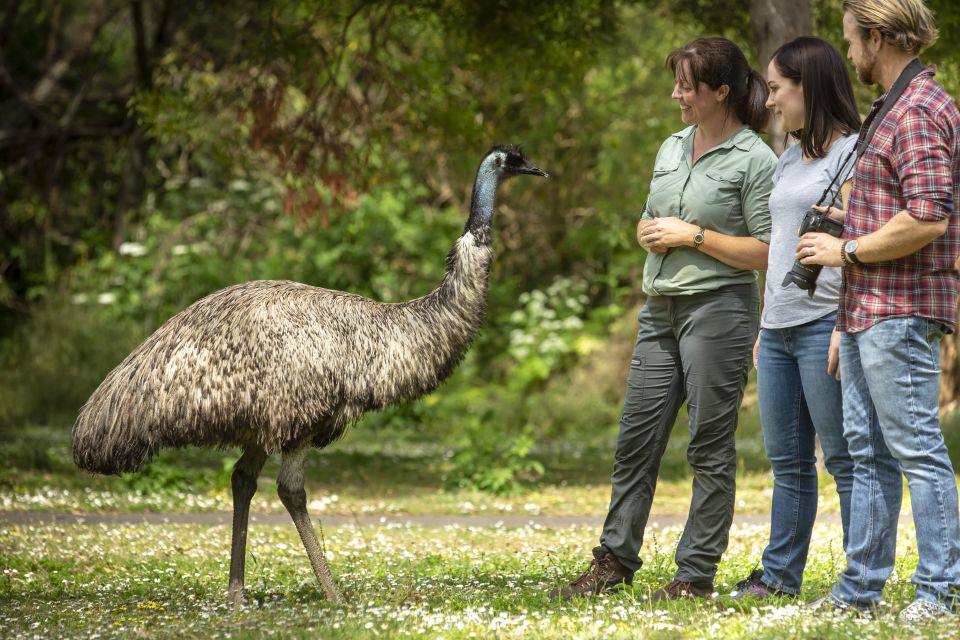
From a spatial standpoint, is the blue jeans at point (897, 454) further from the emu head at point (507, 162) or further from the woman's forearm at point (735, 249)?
the emu head at point (507, 162)

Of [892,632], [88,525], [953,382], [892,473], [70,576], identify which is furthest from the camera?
[953,382]

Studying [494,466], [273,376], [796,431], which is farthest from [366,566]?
[494,466]

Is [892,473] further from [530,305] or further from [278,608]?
[530,305]

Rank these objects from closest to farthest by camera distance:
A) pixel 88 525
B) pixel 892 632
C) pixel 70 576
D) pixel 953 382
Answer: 1. pixel 892 632
2. pixel 70 576
3. pixel 88 525
4. pixel 953 382

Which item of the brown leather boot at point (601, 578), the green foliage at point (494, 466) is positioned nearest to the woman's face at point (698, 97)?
the brown leather boot at point (601, 578)

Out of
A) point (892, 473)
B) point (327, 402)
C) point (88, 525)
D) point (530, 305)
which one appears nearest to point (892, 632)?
point (892, 473)

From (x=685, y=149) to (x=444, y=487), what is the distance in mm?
6327

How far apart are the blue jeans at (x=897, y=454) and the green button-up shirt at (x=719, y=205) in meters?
0.79

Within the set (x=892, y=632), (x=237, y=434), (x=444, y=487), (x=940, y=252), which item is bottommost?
(x=444, y=487)

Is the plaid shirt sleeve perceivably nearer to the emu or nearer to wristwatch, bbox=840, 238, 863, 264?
wristwatch, bbox=840, 238, 863, 264

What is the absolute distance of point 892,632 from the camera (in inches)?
173

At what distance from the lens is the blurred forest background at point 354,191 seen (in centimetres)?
1222

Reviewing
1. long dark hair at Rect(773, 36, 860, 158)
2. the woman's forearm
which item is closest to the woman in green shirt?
the woman's forearm

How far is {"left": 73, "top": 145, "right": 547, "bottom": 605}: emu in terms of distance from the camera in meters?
5.80
